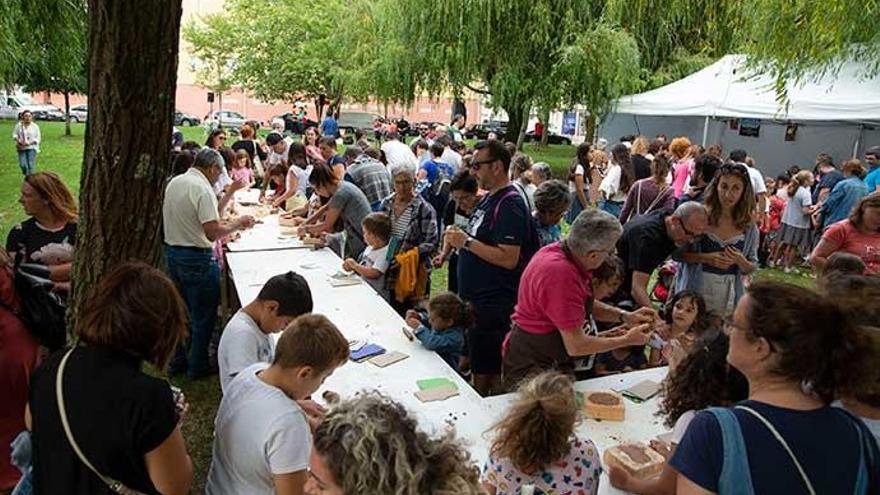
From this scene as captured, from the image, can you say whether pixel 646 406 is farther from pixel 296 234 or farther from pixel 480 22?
pixel 480 22

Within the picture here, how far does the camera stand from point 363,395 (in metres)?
1.29

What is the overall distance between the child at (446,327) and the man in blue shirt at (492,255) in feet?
0.42

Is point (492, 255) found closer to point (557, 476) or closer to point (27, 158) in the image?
point (557, 476)

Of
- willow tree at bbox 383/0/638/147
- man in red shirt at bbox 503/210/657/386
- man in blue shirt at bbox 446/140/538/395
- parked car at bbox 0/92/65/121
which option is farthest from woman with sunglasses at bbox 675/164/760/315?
parked car at bbox 0/92/65/121

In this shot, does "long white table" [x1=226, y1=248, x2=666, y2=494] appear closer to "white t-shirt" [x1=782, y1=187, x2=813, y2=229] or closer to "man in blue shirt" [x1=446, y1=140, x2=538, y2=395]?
"man in blue shirt" [x1=446, y1=140, x2=538, y2=395]

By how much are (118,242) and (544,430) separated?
164 cm

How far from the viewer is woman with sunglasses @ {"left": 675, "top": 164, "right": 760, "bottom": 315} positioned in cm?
324

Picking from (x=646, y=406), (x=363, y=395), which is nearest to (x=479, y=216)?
(x=646, y=406)

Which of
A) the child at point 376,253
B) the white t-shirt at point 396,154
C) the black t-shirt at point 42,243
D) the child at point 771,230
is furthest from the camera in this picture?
the child at point 771,230

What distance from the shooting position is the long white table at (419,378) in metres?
2.30

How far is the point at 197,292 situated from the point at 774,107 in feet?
31.6

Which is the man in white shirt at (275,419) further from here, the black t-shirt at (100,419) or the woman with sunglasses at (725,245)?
the woman with sunglasses at (725,245)

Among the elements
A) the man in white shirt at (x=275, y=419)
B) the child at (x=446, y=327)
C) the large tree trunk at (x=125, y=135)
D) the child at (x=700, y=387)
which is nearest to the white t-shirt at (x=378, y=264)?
the child at (x=446, y=327)

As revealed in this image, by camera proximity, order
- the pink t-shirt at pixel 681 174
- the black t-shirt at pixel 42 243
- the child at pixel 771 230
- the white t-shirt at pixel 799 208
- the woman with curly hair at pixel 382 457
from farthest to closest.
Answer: the child at pixel 771 230 < the white t-shirt at pixel 799 208 < the pink t-shirt at pixel 681 174 < the black t-shirt at pixel 42 243 < the woman with curly hair at pixel 382 457
